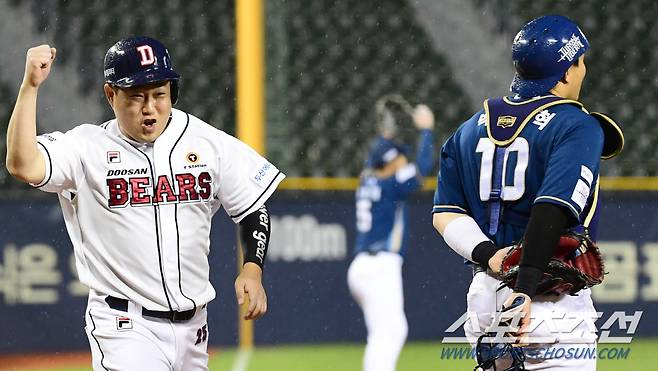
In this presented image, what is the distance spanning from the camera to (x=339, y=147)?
9438 mm

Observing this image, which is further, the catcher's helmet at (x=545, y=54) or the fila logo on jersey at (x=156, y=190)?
the fila logo on jersey at (x=156, y=190)

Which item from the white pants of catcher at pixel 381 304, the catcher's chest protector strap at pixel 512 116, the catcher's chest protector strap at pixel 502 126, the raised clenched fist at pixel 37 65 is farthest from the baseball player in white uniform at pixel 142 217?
the white pants of catcher at pixel 381 304

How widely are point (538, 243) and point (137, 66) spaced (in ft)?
4.63

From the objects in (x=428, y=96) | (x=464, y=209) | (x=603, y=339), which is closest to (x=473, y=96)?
(x=428, y=96)

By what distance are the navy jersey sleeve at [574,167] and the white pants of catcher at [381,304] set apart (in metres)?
3.83

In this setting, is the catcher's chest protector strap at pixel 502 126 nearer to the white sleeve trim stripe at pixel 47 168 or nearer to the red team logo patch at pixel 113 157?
the red team logo patch at pixel 113 157

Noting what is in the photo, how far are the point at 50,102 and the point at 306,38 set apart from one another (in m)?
2.06

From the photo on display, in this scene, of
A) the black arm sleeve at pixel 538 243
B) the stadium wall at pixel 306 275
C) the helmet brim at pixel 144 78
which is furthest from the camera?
the stadium wall at pixel 306 275

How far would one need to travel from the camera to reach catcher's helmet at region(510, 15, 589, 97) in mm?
3463

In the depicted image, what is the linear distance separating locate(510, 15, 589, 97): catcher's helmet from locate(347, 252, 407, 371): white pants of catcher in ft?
12.3

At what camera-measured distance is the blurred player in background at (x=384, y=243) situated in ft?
23.4

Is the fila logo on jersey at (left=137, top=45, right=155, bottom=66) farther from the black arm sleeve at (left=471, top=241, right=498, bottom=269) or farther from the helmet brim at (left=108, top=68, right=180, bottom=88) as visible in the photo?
the black arm sleeve at (left=471, top=241, right=498, bottom=269)

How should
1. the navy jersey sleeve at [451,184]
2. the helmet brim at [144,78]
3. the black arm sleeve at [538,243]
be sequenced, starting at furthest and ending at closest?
the helmet brim at [144,78]
the navy jersey sleeve at [451,184]
the black arm sleeve at [538,243]

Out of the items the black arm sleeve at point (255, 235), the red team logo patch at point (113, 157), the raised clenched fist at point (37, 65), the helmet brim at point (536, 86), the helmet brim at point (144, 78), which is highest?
the raised clenched fist at point (37, 65)
